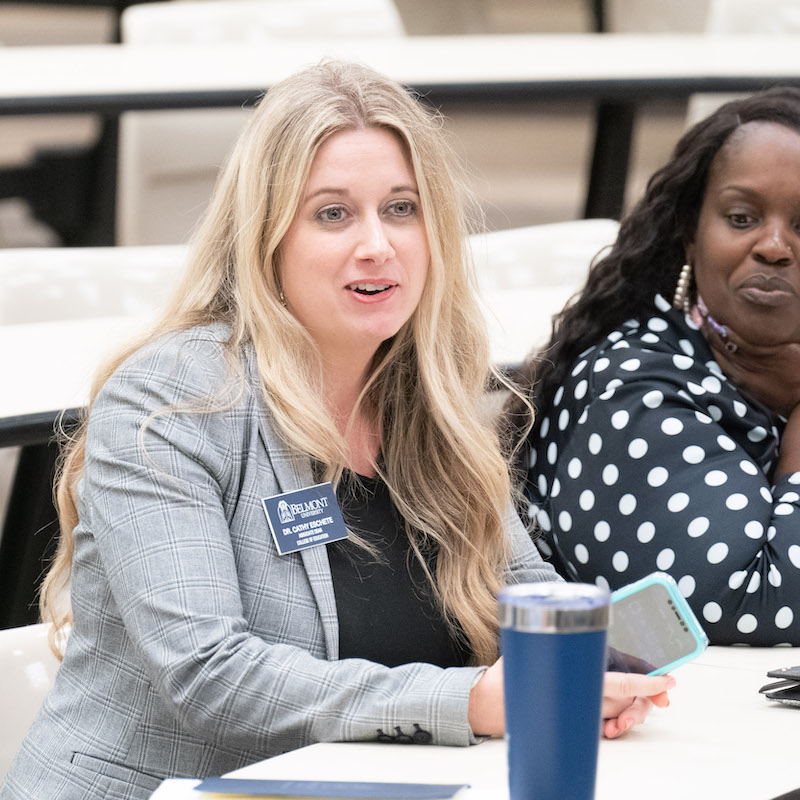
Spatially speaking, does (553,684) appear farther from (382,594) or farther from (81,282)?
(81,282)

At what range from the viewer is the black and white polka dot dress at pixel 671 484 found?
168cm

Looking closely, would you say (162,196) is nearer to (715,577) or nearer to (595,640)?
(715,577)

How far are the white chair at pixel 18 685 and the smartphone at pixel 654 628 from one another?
776 millimetres

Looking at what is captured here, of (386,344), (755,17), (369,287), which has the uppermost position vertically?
(755,17)

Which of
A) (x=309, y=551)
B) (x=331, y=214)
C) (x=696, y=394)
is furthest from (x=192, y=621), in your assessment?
(x=696, y=394)

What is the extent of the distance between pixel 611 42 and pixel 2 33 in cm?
299

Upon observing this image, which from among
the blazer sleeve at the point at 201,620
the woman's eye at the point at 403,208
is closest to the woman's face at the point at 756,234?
the woman's eye at the point at 403,208

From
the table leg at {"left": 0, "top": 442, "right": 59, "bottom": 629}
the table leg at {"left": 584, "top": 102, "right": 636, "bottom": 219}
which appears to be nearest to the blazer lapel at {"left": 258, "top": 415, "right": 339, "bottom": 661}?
the table leg at {"left": 0, "top": 442, "right": 59, "bottom": 629}

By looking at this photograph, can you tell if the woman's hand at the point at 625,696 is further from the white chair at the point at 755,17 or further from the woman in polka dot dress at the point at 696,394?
the white chair at the point at 755,17

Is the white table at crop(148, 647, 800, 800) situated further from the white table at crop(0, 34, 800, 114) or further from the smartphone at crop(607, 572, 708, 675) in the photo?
the white table at crop(0, 34, 800, 114)

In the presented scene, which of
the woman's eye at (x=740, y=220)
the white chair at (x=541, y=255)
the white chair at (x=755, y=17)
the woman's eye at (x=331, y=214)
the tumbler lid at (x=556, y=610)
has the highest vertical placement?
the white chair at (x=755, y=17)

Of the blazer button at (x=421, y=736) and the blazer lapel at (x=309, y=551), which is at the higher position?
the blazer lapel at (x=309, y=551)

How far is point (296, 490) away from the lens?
1.42m

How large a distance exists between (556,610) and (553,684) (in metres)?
0.05
